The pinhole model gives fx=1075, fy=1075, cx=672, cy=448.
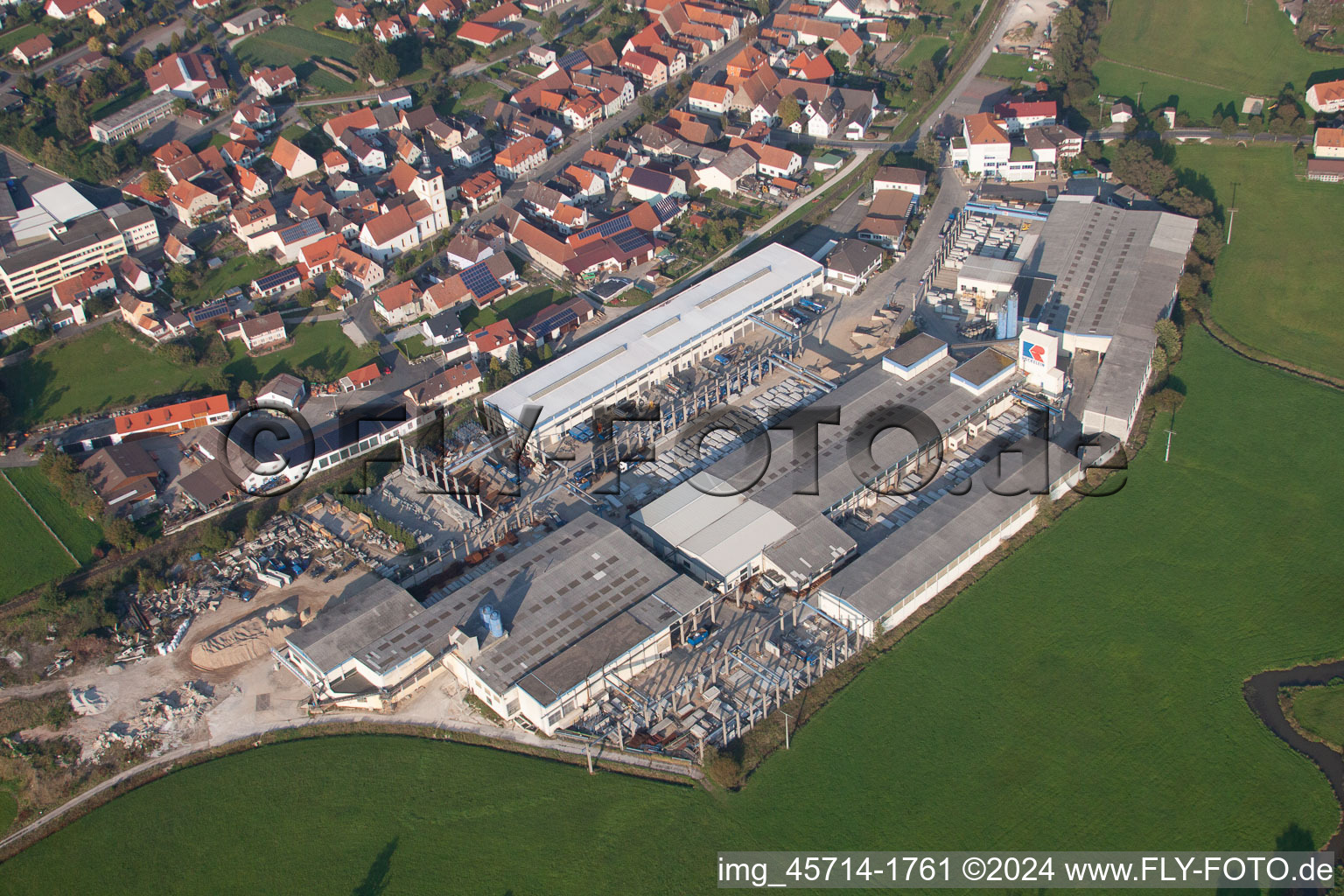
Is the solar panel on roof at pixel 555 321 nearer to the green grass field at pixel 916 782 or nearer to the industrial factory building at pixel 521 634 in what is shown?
the industrial factory building at pixel 521 634

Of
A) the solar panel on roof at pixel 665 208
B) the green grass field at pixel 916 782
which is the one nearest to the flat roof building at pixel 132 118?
the solar panel on roof at pixel 665 208

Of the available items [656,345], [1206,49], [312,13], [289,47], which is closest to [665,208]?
[656,345]

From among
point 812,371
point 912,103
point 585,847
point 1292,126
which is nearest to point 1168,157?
point 1292,126

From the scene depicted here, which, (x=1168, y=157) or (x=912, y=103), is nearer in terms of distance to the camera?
(x=1168, y=157)

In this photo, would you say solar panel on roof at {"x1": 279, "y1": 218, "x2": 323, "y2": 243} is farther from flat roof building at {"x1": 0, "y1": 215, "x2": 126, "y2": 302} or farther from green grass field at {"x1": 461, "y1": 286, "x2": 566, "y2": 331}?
green grass field at {"x1": 461, "y1": 286, "x2": 566, "y2": 331}

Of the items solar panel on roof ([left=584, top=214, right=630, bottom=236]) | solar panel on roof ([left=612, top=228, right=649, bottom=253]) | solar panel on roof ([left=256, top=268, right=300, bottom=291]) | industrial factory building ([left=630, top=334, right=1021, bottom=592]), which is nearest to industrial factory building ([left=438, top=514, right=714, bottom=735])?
industrial factory building ([left=630, top=334, right=1021, bottom=592])

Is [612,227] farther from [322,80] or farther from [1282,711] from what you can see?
[1282,711]

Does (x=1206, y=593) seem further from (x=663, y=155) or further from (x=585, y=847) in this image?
(x=663, y=155)
